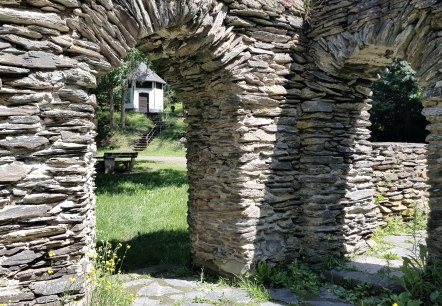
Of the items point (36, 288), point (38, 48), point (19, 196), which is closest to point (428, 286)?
point (36, 288)

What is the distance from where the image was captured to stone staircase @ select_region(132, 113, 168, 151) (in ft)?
84.8

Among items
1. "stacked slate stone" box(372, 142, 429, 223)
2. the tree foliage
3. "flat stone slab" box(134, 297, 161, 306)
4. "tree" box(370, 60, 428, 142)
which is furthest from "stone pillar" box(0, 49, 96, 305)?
"tree" box(370, 60, 428, 142)

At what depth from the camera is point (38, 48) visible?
3.10m

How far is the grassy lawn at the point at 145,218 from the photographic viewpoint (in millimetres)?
6480

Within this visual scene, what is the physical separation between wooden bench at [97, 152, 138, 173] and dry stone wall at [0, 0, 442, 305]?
34.3 ft

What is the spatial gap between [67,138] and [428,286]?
384 cm

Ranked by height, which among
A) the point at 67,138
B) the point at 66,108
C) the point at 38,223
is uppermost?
the point at 66,108

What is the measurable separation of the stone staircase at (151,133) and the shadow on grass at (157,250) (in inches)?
721

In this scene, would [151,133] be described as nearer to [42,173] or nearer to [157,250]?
[157,250]

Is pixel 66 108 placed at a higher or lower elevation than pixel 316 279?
higher

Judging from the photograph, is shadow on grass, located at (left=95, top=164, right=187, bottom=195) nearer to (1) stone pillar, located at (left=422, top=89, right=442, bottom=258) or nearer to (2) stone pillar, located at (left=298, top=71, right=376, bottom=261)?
(2) stone pillar, located at (left=298, top=71, right=376, bottom=261)

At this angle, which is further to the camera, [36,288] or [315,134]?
[315,134]

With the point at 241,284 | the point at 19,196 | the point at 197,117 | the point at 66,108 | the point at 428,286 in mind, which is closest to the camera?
the point at 19,196

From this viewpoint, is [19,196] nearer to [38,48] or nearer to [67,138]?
[67,138]
